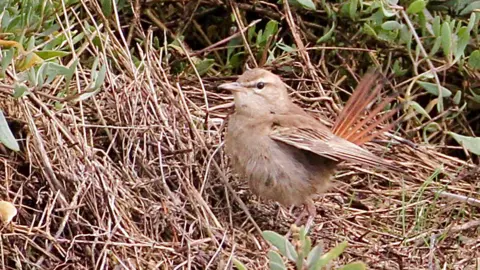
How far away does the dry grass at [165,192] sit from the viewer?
3.71 m

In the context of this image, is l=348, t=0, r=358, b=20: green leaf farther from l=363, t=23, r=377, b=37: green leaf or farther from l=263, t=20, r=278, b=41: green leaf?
l=263, t=20, r=278, b=41: green leaf

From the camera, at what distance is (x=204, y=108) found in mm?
4652

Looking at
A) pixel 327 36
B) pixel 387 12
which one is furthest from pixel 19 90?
pixel 327 36

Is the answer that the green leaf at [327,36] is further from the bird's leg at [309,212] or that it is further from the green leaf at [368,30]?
the bird's leg at [309,212]

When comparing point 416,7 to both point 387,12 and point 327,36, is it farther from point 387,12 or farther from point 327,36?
point 327,36

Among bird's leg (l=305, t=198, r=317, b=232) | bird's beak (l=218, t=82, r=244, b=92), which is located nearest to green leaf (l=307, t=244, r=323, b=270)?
bird's leg (l=305, t=198, r=317, b=232)

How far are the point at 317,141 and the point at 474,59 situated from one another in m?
1.13

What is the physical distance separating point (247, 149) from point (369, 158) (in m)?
0.48

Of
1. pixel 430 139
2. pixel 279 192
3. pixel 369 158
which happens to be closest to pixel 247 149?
pixel 279 192

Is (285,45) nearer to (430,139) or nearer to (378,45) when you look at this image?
(378,45)

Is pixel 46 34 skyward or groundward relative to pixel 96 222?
skyward

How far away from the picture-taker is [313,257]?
2.61m

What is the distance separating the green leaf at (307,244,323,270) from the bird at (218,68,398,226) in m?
1.41

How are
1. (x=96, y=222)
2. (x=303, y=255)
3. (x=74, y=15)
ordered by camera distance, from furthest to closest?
1. (x=74, y=15)
2. (x=96, y=222)
3. (x=303, y=255)
